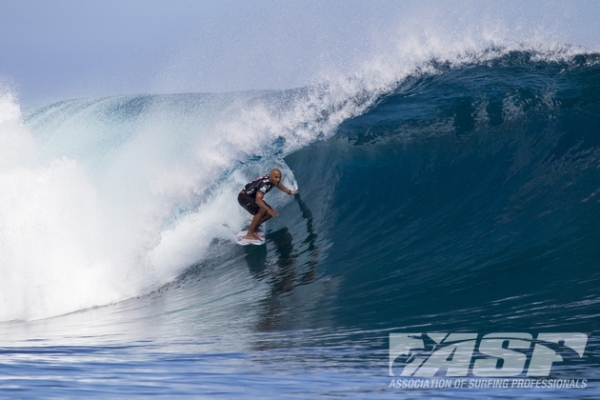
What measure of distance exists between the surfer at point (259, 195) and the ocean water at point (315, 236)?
1.55ft

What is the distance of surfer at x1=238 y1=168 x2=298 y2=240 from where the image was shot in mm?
9039

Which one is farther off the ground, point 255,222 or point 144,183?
point 144,183

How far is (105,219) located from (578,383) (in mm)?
8015

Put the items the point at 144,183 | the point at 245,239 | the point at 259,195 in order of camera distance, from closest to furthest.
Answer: the point at 259,195 < the point at 245,239 < the point at 144,183

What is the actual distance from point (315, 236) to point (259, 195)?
3.51ft

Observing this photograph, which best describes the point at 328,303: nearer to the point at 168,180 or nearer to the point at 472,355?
the point at 472,355

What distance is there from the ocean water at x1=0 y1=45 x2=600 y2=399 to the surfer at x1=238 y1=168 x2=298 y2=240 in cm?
47

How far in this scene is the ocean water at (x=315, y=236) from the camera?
15.6ft

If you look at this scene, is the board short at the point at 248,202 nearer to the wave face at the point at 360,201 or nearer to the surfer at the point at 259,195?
the surfer at the point at 259,195

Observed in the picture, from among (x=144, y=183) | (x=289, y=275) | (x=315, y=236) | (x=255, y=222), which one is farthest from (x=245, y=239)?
(x=144, y=183)

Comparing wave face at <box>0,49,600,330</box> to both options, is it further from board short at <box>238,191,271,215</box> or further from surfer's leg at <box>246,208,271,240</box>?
board short at <box>238,191,271,215</box>

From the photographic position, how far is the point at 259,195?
9.05 meters

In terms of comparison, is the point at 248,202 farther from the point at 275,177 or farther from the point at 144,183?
the point at 144,183

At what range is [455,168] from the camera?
10148 millimetres
